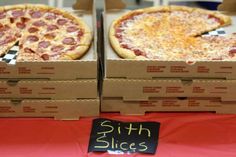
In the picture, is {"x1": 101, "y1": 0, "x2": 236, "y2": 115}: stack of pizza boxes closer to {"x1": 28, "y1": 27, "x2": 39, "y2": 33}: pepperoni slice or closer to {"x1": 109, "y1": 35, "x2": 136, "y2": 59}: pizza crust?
{"x1": 109, "y1": 35, "x2": 136, "y2": 59}: pizza crust

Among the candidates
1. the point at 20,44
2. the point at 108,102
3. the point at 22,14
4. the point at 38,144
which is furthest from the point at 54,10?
the point at 38,144

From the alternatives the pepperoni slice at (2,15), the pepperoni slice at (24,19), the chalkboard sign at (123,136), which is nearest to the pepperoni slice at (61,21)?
the pepperoni slice at (24,19)

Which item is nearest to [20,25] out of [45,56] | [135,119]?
[45,56]

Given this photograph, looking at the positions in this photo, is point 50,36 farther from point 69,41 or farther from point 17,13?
point 17,13

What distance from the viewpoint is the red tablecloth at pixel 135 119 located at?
4.52ft

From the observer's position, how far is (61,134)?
4.73 feet

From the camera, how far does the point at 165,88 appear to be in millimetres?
1483

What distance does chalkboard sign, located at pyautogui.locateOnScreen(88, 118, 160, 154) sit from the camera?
4.56 feet

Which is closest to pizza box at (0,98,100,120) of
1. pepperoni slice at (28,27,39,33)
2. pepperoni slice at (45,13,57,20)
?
pepperoni slice at (28,27,39,33)

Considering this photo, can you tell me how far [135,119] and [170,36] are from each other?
40 cm

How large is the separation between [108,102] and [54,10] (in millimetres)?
546

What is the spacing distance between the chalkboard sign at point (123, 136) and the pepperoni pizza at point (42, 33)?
0.27 m

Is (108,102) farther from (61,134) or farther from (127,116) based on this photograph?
(61,134)

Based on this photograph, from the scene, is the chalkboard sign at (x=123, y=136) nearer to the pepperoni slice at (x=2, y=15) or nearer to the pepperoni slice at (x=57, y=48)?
the pepperoni slice at (x=57, y=48)
